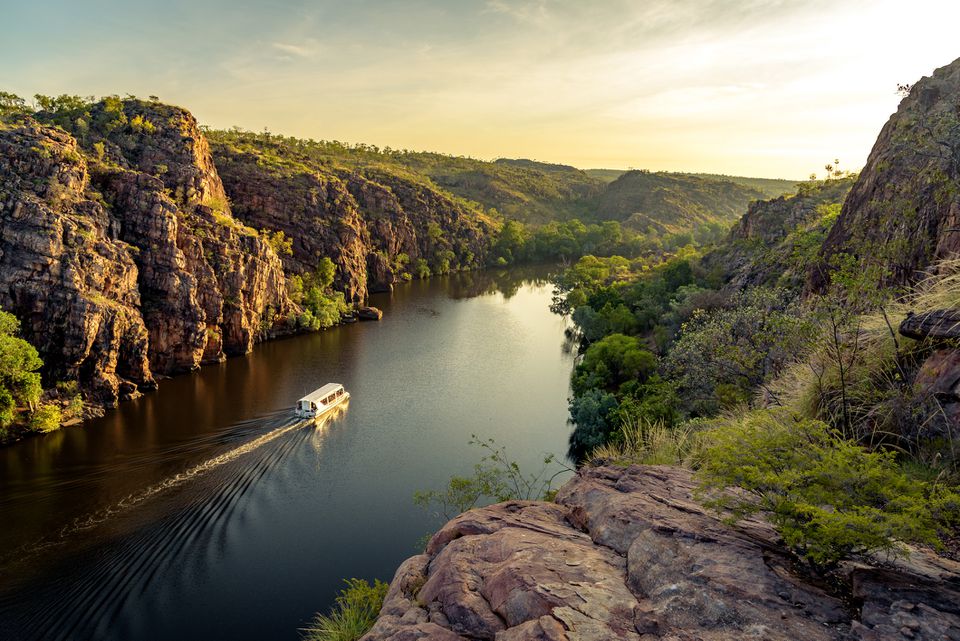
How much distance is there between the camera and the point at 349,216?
3686 inches

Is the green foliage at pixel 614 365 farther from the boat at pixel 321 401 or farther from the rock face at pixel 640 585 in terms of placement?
the rock face at pixel 640 585

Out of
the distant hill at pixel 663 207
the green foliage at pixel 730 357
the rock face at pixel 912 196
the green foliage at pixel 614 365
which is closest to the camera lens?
the rock face at pixel 912 196

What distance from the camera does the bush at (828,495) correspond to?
24.3 ft

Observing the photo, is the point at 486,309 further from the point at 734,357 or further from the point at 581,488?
the point at 581,488

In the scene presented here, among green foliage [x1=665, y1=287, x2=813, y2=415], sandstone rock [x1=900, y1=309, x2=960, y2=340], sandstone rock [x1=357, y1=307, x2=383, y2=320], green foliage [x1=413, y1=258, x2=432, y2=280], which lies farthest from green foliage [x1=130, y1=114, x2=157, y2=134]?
sandstone rock [x1=900, y1=309, x2=960, y2=340]

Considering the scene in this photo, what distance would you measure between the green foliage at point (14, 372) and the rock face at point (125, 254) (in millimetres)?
4316

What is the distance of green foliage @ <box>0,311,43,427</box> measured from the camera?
115 feet

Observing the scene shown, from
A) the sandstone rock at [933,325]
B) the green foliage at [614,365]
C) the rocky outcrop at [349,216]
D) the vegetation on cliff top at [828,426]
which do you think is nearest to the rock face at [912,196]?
the sandstone rock at [933,325]

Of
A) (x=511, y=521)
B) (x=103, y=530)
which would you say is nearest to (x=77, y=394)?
(x=103, y=530)

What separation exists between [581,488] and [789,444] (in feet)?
17.2

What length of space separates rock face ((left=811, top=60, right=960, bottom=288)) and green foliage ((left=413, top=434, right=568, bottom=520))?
16292mm

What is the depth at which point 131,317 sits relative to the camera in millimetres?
47031

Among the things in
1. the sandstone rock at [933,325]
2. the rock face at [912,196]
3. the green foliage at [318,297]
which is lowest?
the green foliage at [318,297]

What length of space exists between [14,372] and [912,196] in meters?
48.8
